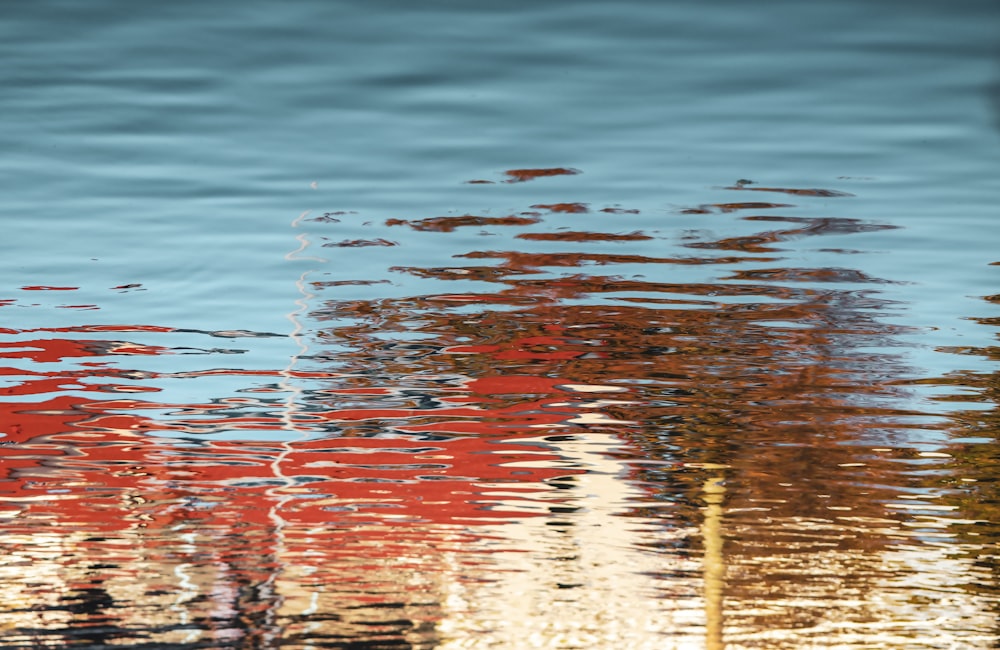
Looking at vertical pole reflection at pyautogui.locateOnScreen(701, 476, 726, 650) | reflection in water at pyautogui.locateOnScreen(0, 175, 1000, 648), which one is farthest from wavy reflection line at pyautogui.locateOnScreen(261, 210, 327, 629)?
vertical pole reflection at pyautogui.locateOnScreen(701, 476, 726, 650)

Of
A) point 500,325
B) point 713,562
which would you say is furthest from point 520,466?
point 713,562

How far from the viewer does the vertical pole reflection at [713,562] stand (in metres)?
3.04

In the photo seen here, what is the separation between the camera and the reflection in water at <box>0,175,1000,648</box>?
3.04 metres

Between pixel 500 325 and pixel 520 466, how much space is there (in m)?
0.45

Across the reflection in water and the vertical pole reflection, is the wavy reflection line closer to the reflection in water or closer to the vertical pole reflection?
the reflection in water

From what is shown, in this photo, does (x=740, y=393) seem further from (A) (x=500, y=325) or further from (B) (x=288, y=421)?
(B) (x=288, y=421)

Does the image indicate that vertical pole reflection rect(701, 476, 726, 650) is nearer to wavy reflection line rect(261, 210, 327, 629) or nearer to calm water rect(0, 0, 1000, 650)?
calm water rect(0, 0, 1000, 650)

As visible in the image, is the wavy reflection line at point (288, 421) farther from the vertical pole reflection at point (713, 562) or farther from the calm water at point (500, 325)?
the vertical pole reflection at point (713, 562)

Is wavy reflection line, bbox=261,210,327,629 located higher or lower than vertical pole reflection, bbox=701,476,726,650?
higher

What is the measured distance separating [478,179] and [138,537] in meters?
1.40

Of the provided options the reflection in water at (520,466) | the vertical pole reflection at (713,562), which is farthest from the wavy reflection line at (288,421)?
the vertical pole reflection at (713,562)

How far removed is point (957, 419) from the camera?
323 cm

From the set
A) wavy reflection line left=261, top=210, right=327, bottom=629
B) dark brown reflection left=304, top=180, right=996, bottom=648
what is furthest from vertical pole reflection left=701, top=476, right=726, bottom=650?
wavy reflection line left=261, top=210, right=327, bottom=629

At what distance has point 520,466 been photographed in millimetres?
3172
